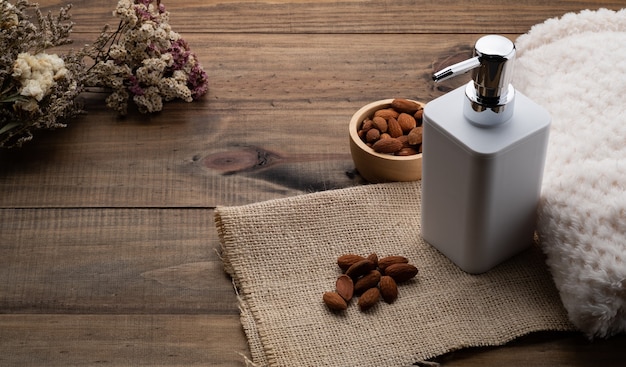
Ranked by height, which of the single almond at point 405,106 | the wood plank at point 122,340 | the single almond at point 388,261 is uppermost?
the single almond at point 405,106

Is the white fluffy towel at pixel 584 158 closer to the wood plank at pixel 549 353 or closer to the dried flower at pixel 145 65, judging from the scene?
the wood plank at pixel 549 353

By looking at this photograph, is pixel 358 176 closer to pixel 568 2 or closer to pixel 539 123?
pixel 539 123

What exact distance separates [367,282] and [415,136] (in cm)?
19

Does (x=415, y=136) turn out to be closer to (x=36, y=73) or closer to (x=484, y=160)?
(x=484, y=160)

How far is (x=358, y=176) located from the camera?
3.55 feet

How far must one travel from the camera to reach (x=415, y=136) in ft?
3.38

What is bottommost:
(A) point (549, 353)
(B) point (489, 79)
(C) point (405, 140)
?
(A) point (549, 353)

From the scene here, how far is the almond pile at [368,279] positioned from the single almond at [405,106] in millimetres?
203

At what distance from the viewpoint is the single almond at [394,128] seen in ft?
3.43

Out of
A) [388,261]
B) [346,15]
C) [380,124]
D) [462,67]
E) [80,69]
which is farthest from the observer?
[346,15]

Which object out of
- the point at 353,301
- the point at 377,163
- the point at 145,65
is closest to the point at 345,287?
the point at 353,301

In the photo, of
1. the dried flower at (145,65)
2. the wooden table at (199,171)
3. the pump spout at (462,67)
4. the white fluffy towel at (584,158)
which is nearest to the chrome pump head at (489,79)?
the pump spout at (462,67)

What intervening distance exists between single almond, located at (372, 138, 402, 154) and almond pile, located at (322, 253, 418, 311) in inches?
5.3

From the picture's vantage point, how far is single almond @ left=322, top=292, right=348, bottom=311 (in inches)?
35.8
